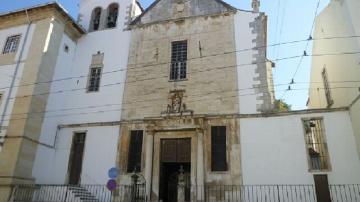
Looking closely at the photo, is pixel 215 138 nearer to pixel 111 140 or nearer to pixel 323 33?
pixel 111 140

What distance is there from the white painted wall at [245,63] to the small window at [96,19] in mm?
8872

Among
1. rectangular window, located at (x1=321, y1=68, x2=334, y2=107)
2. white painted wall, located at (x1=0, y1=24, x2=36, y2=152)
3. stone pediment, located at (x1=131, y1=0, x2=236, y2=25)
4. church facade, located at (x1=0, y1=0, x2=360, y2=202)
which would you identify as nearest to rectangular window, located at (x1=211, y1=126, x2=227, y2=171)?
church facade, located at (x1=0, y1=0, x2=360, y2=202)

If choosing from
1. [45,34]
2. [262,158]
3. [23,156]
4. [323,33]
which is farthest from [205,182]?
[45,34]

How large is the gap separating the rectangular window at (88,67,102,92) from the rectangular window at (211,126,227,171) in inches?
279

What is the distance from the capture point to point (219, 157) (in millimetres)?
13430

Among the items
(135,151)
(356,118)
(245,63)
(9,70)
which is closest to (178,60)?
(245,63)

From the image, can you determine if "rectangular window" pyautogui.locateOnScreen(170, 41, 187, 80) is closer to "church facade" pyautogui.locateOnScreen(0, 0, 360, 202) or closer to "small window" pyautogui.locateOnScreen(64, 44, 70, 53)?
"church facade" pyautogui.locateOnScreen(0, 0, 360, 202)

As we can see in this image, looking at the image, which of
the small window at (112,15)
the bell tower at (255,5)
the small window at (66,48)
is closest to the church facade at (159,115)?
the small window at (66,48)

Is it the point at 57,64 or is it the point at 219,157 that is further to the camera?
the point at 57,64

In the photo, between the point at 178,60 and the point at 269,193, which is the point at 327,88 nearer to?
the point at 269,193

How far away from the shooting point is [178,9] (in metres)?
17.0

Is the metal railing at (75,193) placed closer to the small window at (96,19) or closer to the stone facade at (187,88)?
the stone facade at (187,88)

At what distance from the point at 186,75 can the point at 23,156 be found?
8370 mm

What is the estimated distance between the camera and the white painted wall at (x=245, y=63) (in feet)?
45.4
